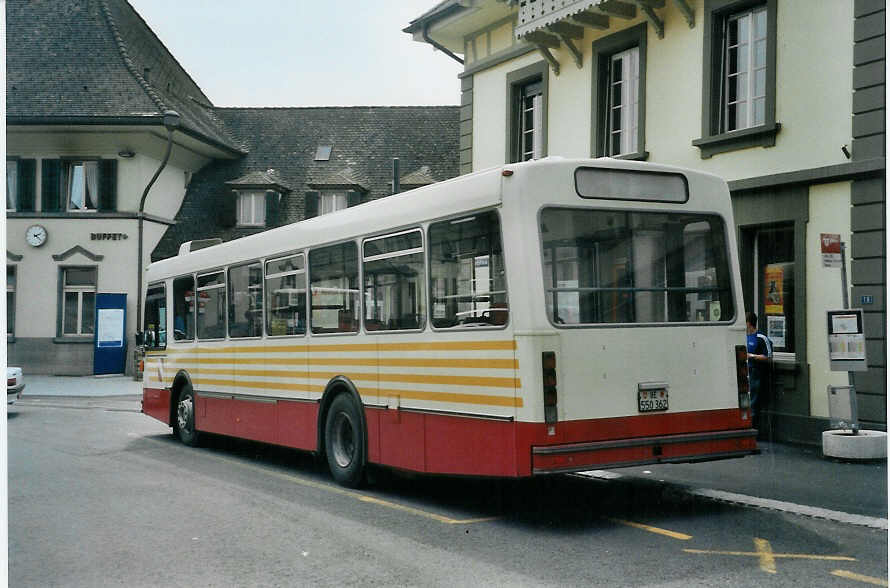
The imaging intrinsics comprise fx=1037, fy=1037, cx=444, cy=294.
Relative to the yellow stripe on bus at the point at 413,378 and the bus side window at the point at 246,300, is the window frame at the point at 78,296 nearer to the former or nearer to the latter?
the bus side window at the point at 246,300

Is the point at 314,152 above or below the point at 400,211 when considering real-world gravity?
above

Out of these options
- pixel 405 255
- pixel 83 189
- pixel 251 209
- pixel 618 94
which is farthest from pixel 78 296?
pixel 405 255

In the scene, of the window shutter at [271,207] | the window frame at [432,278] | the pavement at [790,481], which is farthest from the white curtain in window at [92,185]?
the window frame at [432,278]

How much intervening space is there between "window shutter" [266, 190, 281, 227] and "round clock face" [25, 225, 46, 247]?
300 inches

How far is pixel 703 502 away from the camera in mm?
8969

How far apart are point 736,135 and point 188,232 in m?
25.0

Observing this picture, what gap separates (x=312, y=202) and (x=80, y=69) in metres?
8.89

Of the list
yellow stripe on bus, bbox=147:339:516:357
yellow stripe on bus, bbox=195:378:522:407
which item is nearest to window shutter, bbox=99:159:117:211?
yellow stripe on bus, bbox=147:339:516:357

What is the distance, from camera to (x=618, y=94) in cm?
1700

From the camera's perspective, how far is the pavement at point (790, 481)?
8.63m

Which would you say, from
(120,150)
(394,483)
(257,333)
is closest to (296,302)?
(257,333)

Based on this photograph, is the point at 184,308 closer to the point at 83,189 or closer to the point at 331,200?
the point at 83,189

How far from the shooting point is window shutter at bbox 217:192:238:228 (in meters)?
37.1

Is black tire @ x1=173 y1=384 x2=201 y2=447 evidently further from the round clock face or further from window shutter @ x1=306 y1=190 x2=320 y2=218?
window shutter @ x1=306 y1=190 x2=320 y2=218
